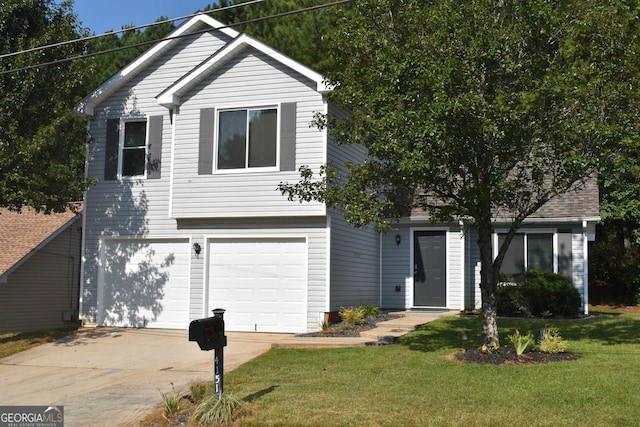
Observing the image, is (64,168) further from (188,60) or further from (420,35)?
(420,35)

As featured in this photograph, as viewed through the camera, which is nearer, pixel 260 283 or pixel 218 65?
pixel 260 283

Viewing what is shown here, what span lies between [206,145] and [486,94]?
764cm

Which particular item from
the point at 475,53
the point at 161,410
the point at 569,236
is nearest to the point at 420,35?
the point at 475,53

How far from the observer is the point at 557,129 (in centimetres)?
1008

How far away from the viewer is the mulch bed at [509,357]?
10438 mm

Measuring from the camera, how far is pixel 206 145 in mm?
15844

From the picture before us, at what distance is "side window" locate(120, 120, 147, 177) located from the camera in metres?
17.1

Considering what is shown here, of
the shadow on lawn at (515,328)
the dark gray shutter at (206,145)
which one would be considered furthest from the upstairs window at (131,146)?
the shadow on lawn at (515,328)

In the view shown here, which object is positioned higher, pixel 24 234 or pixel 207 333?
pixel 24 234

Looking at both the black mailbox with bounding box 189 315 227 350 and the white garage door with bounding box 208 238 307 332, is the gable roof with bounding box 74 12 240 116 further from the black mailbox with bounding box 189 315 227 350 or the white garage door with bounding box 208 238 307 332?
the black mailbox with bounding box 189 315 227 350

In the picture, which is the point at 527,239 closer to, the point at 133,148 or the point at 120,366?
the point at 133,148

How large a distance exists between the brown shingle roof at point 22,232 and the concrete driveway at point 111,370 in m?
4.22

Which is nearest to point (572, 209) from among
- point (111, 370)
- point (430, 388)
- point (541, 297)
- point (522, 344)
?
point (541, 297)

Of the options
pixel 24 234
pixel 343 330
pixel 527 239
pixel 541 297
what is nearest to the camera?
pixel 343 330
